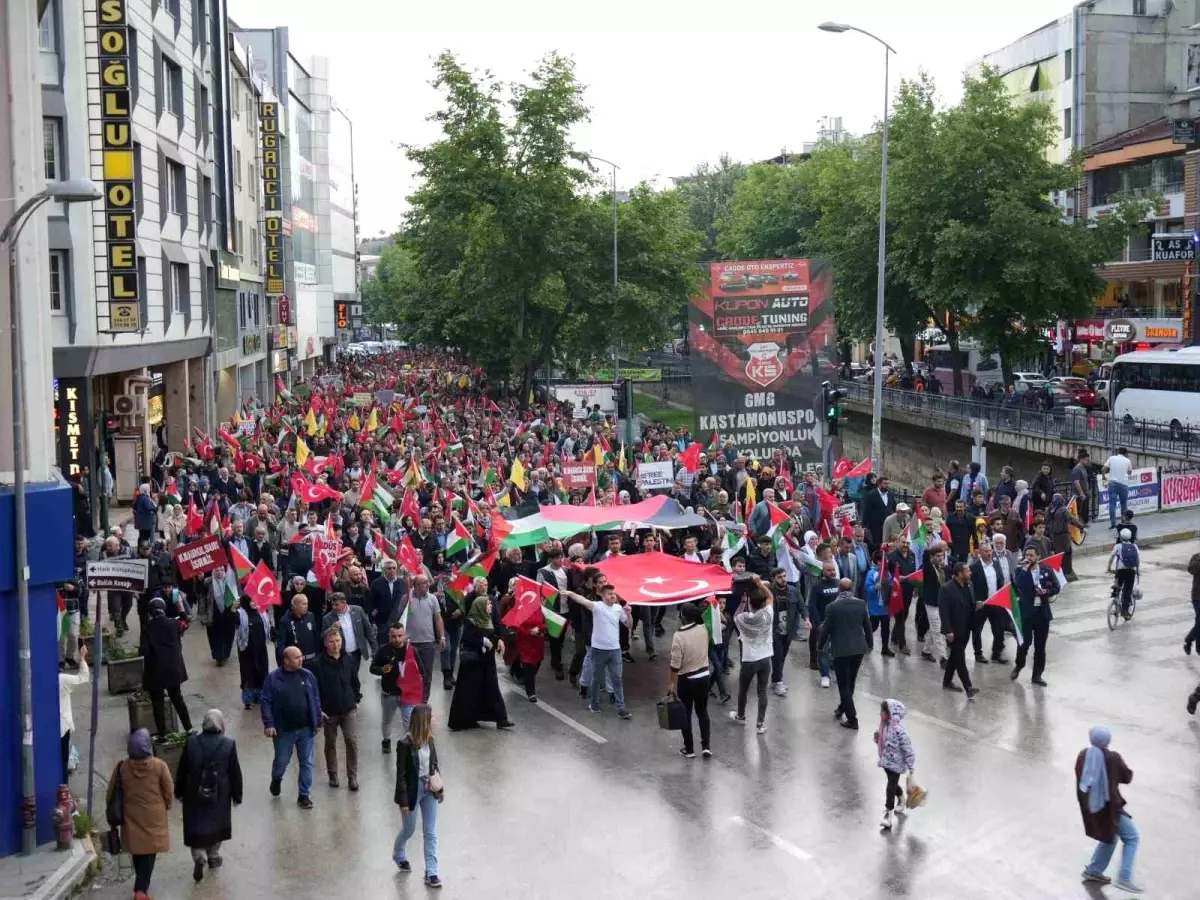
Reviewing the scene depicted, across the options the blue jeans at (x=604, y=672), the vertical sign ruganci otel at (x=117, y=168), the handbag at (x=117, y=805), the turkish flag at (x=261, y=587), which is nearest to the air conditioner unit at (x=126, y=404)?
the vertical sign ruganci otel at (x=117, y=168)

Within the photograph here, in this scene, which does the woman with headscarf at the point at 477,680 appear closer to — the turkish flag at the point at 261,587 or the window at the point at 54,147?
the turkish flag at the point at 261,587

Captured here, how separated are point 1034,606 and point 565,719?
5640mm

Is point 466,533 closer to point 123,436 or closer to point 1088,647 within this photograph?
point 1088,647

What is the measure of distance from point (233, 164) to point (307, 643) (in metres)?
39.4

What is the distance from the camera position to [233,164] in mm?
49656

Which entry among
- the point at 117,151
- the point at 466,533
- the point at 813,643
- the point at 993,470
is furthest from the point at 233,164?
the point at 813,643

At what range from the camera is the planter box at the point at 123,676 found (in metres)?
15.8

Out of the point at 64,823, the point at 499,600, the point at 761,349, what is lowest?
the point at 64,823

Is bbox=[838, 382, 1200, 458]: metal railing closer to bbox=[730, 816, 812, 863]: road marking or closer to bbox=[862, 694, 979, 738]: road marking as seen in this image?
bbox=[862, 694, 979, 738]: road marking

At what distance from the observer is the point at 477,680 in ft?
47.1

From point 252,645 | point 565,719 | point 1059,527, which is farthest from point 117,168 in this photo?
point 1059,527

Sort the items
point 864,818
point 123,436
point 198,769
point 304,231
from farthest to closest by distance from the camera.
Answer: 1. point 304,231
2. point 123,436
3. point 864,818
4. point 198,769

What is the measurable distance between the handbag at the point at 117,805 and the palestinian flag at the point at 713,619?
7060 millimetres

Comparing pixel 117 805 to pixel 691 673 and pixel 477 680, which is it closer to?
pixel 477 680
